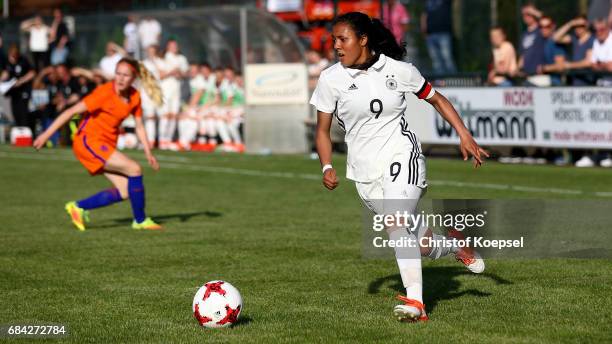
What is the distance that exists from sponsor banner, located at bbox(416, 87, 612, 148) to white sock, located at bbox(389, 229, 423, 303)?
11593 millimetres

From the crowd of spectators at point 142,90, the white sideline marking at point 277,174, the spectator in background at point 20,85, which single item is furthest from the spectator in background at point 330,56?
the spectator in background at point 20,85

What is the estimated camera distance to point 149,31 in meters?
28.6

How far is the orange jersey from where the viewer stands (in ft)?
43.7

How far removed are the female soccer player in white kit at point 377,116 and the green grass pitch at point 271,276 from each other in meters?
0.80

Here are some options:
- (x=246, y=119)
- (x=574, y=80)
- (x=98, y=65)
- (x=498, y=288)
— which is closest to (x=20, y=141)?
(x=98, y=65)

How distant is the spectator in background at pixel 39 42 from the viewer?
32.0 meters

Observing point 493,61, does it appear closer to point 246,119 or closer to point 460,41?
point 460,41

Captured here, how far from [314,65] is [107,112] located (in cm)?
1307

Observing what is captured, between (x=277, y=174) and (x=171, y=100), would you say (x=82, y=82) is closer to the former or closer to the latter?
(x=171, y=100)

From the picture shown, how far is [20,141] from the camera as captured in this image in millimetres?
29172

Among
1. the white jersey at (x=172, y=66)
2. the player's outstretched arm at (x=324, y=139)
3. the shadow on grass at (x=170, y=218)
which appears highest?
the player's outstretched arm at (x=324, y=139)

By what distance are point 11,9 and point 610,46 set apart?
95.7 ft

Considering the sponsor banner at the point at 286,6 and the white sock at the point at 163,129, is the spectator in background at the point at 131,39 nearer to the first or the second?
the white sock at the point at 163,129

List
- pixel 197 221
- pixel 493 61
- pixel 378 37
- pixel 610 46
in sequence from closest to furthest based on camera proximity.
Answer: pixel 378 37 → pixel 197 221 → pixel 610 46 → pixel 493 61
